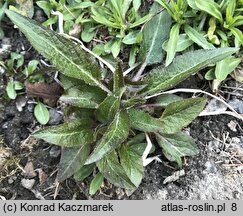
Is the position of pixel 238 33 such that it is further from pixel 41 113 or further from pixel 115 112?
pixel 41 113

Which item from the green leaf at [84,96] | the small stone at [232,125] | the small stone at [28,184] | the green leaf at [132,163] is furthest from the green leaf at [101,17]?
the small stone at [28,184]

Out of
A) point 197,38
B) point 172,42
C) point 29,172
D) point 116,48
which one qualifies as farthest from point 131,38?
point 29,172

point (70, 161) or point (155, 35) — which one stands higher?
point (155, 35)

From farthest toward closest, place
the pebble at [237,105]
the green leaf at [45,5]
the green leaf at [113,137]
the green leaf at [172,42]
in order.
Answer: the green leaf at [45,5] < the pebble at [237,105] < the green leaf at [172,42] < the green leaf at [113,137]

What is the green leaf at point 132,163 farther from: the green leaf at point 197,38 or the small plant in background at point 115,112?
the green leaf at point 197,38

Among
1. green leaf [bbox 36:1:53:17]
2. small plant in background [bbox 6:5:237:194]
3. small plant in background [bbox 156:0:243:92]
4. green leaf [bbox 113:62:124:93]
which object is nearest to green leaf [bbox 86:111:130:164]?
small plant in background [bbox 6:5:237:194]

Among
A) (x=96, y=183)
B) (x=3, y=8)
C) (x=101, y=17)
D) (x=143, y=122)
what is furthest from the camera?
(x=3, y=8)

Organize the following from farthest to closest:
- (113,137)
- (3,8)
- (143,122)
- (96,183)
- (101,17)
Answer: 1. (3,8)
2. (101,17)
3. (96,183)
4. (143,122)
5. (113,137)

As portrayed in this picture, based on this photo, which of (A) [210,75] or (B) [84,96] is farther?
(A) [210,75]

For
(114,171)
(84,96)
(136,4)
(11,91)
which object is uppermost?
(136,4)
